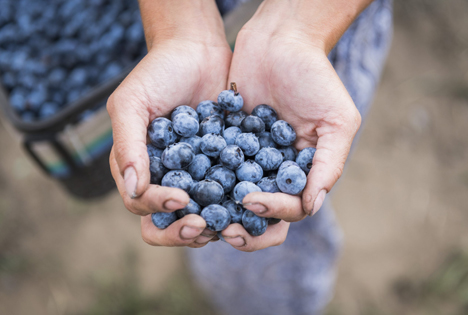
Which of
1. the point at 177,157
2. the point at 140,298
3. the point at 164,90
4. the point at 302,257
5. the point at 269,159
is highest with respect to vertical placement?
the point at 164,90

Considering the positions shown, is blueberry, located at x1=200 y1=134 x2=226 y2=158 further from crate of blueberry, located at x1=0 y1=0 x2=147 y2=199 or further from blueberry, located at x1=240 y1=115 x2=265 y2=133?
crate of blueberry, located at x1=0 y1=0 x2=147 y2=199

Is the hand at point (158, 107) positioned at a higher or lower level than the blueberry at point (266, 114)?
higher

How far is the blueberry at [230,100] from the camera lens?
128cm

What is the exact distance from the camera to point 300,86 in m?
1.22

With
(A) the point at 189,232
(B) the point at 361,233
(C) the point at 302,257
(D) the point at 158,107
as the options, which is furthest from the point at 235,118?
(B) the point at 361,233

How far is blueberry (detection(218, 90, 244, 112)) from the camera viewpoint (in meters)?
1.28

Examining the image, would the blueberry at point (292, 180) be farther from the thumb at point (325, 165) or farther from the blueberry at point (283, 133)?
the blueberry at point (283, 133)

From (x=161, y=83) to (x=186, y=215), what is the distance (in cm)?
48

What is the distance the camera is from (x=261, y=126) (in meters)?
1.28

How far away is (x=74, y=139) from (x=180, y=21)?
70cm

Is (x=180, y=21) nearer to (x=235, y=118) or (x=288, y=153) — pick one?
(x=235, y=118)

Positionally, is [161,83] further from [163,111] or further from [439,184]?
[439,184]

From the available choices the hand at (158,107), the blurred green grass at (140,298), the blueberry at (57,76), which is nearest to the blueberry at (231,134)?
the hand at (158,107)

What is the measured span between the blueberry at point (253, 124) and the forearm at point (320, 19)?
349 millimetres
